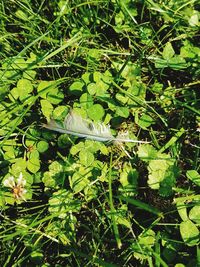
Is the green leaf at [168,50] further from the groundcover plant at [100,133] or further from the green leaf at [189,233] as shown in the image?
the green leaf at [189,233]

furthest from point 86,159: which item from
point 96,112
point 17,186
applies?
point 17,186

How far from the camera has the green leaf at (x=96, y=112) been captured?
6.46 feet

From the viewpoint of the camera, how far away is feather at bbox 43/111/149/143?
1958mm

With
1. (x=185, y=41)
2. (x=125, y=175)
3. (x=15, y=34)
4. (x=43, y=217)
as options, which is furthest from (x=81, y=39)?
(x=43, y=217)

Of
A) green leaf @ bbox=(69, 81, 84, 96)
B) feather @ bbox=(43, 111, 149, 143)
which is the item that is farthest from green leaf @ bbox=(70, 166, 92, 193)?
green leaf @ bbox=(69, 81, 84, 96)

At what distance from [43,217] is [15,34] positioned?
3.12ft

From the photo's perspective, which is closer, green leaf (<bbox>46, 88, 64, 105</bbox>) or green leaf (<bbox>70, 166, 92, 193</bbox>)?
green leaf (<bbox>70, 166, 92, 193</bbox>)

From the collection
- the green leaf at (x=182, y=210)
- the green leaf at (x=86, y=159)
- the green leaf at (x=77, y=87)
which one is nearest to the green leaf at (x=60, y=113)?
the green leaf at (x=77, y=87)

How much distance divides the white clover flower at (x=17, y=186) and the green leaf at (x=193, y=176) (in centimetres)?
75

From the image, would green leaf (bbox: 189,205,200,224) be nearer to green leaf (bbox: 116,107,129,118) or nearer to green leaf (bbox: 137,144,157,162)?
green leaf (bbox: 137,144,157,162)

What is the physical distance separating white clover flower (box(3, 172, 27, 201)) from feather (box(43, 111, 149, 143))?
30 cm

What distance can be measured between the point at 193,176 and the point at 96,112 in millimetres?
541

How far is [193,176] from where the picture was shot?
1.85 m

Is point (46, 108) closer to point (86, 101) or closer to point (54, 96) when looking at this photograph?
point (54, 96)
